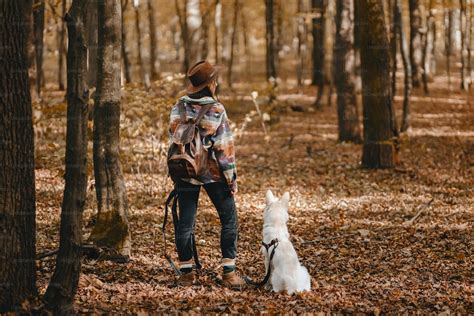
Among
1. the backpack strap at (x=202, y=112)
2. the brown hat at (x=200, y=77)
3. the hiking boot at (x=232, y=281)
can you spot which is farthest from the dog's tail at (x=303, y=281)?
the brown hat at (x=200, y=77)

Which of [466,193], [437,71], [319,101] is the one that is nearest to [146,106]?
[466,193]

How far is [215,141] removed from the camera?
6691 mm

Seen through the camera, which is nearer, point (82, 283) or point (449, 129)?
point (82, 283)

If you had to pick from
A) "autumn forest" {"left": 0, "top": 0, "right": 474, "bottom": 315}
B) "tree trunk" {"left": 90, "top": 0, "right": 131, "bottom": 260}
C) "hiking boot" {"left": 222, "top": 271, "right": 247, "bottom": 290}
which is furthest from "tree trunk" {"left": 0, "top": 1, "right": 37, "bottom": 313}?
"tree trunk" {"left": 90, "top": 0, "right": 131, "bottom": 260}

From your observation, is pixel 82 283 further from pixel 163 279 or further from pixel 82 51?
pixel 82 51

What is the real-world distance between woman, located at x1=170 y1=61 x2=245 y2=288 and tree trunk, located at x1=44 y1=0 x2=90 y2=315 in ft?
4.76

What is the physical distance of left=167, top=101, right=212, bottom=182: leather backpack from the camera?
6.59 meters

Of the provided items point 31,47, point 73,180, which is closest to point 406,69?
point 31,47

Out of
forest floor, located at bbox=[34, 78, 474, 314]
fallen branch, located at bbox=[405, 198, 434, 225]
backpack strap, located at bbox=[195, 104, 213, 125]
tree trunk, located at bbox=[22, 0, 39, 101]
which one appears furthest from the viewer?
fallen branch, located at bbox=[405, 198, 434, 225]

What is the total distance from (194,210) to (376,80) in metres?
8.33

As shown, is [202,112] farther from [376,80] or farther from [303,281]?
[376,80]

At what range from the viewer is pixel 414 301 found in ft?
21.4

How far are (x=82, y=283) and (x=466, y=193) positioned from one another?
26.7 ft

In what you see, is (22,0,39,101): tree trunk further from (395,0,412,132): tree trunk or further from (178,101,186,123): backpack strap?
(395,0,412,132): tree trunk
